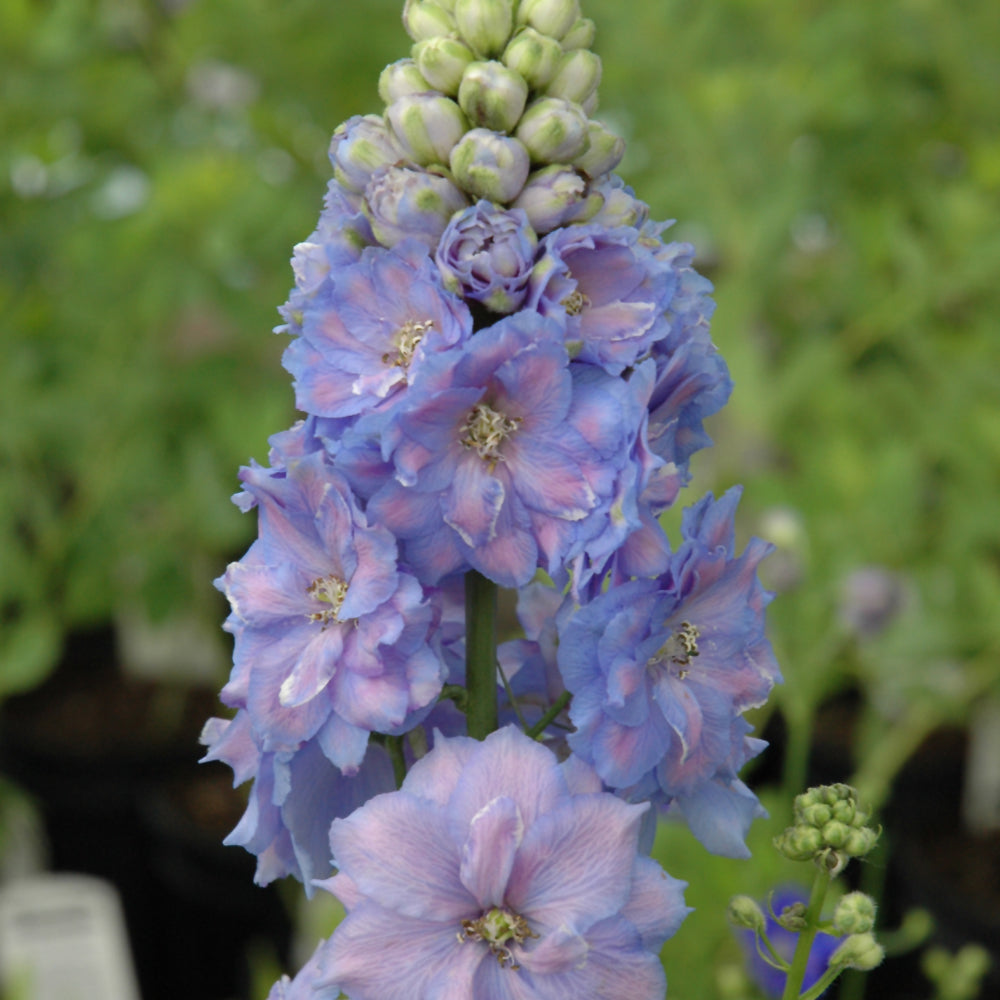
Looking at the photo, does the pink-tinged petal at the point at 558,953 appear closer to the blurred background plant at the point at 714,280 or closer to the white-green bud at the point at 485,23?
the white-green bud at the point at 485,23

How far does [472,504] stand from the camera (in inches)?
20.0

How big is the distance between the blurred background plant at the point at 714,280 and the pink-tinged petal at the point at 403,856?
967 mm

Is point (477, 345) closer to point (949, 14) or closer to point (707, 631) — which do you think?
point (707, 631)

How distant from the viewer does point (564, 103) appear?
0.53m

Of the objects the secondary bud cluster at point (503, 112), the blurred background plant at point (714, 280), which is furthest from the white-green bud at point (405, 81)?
the blurred background plant at point (714, 280)

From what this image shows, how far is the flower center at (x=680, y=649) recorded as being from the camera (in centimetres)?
53

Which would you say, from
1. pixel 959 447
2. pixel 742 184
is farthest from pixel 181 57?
pixel 959 447

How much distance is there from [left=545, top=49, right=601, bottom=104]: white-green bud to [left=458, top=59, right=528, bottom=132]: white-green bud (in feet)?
0.05

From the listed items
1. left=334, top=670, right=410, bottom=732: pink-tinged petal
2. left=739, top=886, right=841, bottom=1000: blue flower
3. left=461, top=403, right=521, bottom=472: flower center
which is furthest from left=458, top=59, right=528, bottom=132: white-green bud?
left=739, top=886, right=841, bottom=1000: blue flower

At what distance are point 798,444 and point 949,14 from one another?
608 mm

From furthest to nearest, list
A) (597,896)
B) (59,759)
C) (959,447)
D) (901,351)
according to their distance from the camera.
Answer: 1. (59,759)
2. (901,351)
3. (959,447)
4. (597,896)

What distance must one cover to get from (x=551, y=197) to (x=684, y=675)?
19 cm

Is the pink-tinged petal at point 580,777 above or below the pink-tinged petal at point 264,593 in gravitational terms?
below

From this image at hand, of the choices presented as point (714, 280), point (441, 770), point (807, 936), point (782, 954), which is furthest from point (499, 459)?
point (714, 280)
